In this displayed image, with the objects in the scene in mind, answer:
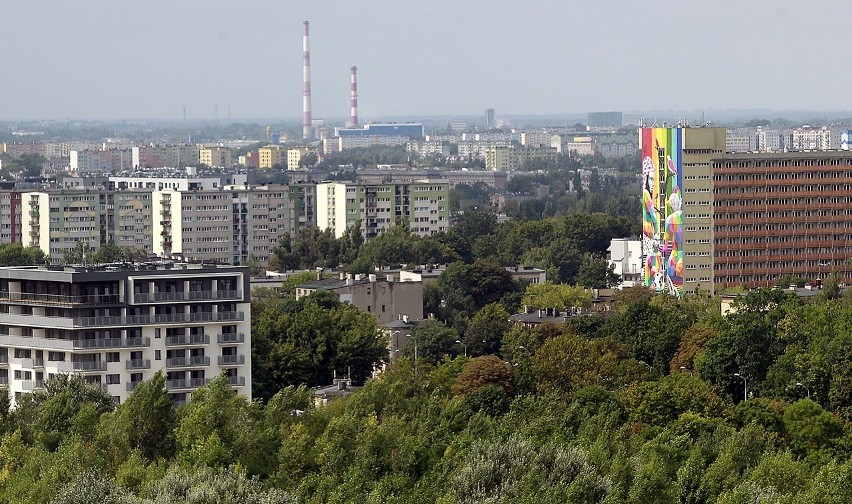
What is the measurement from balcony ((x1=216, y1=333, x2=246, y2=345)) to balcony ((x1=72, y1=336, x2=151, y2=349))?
5.46 feet

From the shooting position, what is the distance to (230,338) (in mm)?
47625

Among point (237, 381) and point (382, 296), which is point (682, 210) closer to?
point (382, 296)

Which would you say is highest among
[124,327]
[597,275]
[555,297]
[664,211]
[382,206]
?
[664,211]

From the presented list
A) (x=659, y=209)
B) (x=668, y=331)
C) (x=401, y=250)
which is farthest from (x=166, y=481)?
(x=401, y=250)

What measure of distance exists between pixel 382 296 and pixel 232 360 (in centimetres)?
2083

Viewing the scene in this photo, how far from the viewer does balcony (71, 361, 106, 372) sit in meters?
45.9

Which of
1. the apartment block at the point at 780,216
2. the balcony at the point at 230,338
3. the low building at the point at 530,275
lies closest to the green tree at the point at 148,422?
the balcony at the point at 230,338

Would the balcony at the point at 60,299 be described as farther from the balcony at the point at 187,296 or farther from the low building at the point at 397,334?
the low building at the point at 397,334

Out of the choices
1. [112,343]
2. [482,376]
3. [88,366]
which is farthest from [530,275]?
[88,366]

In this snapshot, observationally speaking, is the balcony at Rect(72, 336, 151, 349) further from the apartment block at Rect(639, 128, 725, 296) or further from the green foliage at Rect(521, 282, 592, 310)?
the apartment block at Rect(639, 128, 725, 296)

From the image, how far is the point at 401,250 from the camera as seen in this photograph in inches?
3408

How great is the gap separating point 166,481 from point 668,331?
929 inches

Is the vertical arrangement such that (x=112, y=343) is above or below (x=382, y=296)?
above

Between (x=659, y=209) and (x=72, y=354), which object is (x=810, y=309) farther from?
(x=659, y=209)
